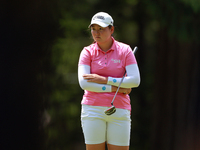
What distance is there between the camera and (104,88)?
7.84 feet

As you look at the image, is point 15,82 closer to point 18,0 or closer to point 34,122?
point 34,122

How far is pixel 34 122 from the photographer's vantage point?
134 inches

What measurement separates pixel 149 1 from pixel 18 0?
5.24 ft

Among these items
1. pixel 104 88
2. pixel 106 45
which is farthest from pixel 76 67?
pixel 104 88

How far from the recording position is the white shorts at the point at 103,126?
2365 millimetres

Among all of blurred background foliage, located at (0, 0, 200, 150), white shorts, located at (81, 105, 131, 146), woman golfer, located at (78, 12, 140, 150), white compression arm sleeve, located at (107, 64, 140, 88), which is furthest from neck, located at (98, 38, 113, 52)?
blurred background foliage, located at (0, 0, 200, 150)

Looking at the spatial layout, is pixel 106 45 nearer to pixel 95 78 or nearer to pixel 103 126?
pixel 95 78

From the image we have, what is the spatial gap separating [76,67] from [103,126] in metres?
1.34

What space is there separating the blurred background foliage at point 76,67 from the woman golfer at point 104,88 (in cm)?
110

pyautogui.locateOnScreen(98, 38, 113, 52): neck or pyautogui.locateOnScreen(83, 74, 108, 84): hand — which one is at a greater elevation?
pyautogui.locateOnScreen(98, 38, 113, 52): neck

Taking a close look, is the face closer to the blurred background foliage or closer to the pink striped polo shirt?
the pink striped polo shirt

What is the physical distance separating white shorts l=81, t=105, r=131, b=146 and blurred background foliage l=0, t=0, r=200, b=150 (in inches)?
46.6

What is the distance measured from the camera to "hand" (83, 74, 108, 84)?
2.39 meters

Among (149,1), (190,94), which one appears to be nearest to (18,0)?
(149,1)
